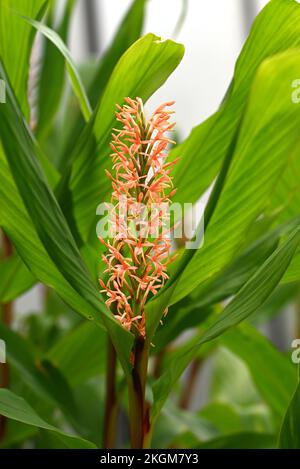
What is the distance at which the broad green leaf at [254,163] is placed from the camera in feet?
0.85

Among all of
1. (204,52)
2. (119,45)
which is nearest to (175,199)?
(119,45)

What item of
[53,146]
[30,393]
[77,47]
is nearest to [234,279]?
[30,393]

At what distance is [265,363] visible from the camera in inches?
19.9

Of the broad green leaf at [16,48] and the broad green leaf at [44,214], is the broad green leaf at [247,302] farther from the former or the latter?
the broad green leaf at [16,48]

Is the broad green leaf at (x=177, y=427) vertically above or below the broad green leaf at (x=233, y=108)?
below

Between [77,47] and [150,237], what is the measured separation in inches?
59.8

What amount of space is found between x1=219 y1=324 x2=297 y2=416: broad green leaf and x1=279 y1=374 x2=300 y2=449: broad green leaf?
0.13 meters

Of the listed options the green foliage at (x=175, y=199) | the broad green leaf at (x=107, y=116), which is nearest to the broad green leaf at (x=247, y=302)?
the green foliage at (x=175, y=199)

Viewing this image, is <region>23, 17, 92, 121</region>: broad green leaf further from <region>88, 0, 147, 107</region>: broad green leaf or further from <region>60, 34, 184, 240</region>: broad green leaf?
<region>88, 0, 147, 107</region>: broad green leaf

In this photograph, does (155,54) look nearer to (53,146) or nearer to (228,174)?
(228,174)

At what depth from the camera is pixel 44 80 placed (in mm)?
604

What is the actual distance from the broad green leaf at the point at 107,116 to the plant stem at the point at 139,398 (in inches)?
3.8

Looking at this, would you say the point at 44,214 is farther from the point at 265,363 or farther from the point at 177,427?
the point at 177,427

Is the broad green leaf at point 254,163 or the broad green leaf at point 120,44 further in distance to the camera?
the broad green leaf at point 120,44
